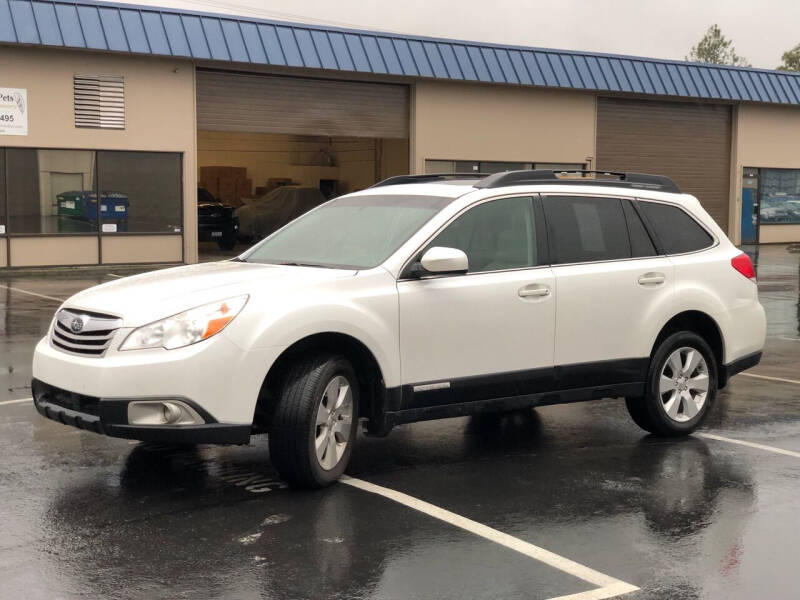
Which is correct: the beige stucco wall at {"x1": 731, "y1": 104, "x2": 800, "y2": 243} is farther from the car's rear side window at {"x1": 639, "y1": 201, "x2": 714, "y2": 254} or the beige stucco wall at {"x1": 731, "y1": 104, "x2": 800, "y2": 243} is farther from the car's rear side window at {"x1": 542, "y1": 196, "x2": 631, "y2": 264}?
the car's rear side window at {"x1": 542, "y1": 196, "x2": 631, "y2": 264}

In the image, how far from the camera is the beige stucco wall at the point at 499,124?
99.5 ft

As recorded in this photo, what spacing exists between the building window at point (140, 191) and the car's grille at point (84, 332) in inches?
782

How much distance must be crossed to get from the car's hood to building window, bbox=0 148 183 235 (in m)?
19.0

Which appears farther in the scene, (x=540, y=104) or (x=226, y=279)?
(x=540, y=104)

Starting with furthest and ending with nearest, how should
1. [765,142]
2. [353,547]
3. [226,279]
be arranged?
[765,142]
[226,279]
[353,547]

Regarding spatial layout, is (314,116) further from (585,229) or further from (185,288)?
(185,288)

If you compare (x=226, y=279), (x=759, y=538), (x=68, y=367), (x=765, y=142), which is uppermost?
(x=765, y=142)

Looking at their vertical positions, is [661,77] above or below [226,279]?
above

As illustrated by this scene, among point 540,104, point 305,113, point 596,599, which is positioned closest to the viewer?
point 596,599

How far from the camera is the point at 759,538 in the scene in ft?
18.5

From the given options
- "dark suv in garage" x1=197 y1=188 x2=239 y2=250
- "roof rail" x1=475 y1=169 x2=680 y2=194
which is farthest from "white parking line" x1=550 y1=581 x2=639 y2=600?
"dark suv in garage" x1=197 y1=188 x2=239 y2=250

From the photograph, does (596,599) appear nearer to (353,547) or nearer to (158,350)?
(353,547)

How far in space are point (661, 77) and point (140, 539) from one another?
30.6 m

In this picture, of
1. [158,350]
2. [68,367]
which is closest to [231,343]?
[158,350]
